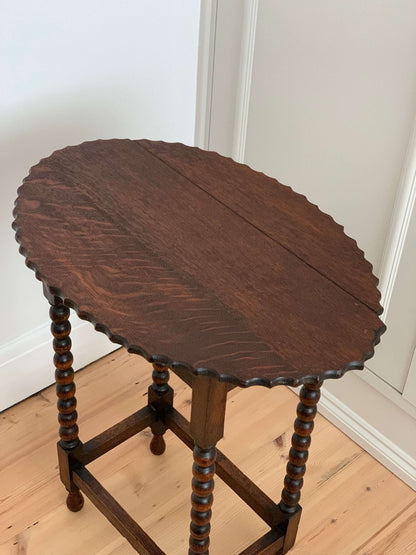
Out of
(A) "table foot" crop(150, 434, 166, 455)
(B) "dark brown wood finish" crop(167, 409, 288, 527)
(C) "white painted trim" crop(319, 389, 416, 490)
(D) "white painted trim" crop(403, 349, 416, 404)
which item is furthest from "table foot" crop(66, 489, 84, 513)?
(D) "white painted trim" crop(403, 349, 416, 404)

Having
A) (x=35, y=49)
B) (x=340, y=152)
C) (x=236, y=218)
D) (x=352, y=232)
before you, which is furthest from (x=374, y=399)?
(x=35, y=49)

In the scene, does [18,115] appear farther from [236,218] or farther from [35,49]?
[236,218]

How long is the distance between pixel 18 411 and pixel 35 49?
3.55ft

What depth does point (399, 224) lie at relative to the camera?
1.91 m

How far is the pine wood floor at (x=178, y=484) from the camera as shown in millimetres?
1970

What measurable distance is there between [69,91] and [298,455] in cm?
111

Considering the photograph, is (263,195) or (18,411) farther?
(18,411)

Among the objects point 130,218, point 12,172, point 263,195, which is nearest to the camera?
point 130,218

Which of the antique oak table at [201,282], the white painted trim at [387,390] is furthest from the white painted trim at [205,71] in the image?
the white painted trim at [387,390]

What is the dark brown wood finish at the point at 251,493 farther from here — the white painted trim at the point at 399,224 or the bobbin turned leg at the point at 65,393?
the white painted trim at the point at 399,224

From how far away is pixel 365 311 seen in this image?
1.38 metres

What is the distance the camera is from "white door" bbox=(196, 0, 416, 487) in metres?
1.84

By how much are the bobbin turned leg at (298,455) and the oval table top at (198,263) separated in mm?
256

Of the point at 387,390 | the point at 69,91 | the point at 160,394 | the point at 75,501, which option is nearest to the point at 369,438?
the point at 387,390
